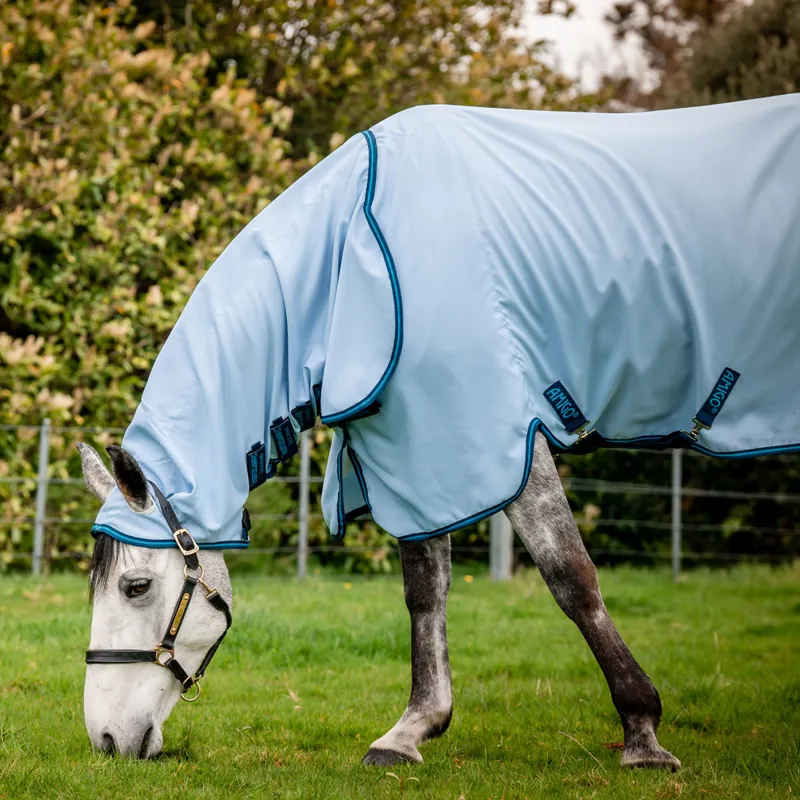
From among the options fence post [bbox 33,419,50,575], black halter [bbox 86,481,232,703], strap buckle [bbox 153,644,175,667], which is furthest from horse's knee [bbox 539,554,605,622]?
fence post [bbox 33,419,50,575]

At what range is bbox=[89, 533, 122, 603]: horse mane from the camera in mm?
3111

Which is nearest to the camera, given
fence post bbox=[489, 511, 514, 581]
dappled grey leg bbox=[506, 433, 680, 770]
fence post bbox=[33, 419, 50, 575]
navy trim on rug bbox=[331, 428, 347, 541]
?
dappled grey leg bbox=[506, 433, 680, 770]

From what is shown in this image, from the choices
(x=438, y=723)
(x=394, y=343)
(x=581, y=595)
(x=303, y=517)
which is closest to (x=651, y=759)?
(x=581, y=595)

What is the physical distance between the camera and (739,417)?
3.42 meters

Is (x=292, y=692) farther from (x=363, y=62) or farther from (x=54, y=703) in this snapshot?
(x=363, y=62)

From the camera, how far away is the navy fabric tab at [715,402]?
11.1 ft

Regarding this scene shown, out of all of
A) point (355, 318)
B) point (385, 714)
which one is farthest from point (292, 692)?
point (355, 318)

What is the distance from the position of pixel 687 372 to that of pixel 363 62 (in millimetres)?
6827

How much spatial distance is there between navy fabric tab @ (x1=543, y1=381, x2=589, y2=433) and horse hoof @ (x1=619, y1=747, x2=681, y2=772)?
102cm

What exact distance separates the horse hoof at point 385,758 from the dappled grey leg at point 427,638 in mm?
109

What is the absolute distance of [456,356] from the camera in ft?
10.1

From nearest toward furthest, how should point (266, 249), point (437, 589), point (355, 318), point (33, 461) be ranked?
point (355, 318) → point (266, 249) → point (437, 589) → point (33, 461)

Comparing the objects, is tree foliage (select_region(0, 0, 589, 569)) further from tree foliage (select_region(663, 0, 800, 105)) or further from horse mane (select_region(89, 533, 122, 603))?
horse mane (select_region(89, 533, 122, 603))

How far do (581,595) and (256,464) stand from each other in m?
1.10
